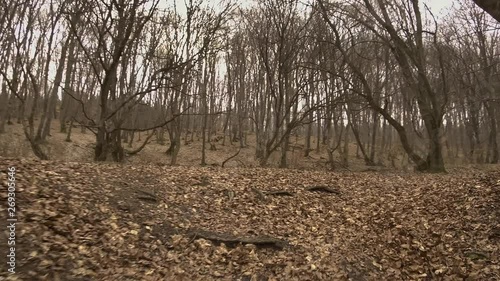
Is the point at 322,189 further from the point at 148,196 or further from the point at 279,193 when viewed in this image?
the point at 148,196

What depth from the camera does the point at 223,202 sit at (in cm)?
755

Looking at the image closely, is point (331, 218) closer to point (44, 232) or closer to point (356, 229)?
point (356, 229)

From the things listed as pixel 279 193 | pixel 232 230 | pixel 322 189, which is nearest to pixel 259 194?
pixel 279 193

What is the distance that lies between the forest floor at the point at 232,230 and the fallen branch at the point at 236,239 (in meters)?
0.02

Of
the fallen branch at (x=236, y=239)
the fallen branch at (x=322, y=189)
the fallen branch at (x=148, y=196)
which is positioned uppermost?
the fallen branch at (x=322, y=189)

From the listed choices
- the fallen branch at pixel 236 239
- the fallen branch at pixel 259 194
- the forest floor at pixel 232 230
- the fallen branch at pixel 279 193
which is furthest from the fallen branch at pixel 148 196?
the fallen branch at pixel 279 193

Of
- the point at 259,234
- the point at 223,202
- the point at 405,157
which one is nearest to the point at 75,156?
the point at 223,202

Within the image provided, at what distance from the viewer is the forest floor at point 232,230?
4.70 metres

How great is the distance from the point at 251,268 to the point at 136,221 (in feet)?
6.49

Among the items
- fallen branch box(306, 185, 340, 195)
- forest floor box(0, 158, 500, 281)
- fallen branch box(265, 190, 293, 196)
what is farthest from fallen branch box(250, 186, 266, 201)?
fallen branch box(306, 185, 340, 195)

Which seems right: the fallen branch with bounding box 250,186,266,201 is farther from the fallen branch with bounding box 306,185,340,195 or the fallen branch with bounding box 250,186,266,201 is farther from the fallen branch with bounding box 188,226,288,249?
the fallen branch with bounding box 188,226,288,249

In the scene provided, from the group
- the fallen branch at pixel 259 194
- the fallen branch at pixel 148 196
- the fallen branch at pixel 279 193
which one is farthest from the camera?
the fallen branch at pixel 279 193

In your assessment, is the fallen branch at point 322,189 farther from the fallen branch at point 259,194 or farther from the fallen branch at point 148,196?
the fallen branch at point 148,196

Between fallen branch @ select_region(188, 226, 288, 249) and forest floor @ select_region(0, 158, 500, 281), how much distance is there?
0.06 ft
